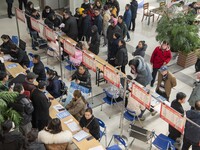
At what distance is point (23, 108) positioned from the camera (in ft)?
17.6

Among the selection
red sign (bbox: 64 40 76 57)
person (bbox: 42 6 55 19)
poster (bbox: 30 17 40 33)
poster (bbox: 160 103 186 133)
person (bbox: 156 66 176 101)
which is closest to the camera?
poster (bbox: 160 103 186 133)

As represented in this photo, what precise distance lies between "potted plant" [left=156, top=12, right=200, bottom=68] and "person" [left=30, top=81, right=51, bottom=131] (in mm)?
5229

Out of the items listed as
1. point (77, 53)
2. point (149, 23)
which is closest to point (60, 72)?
point (77, 53)

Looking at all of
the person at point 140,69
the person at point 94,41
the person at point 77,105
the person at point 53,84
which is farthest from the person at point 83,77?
the person at point 94,41

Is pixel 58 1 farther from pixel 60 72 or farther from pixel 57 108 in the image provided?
pixel 57 108

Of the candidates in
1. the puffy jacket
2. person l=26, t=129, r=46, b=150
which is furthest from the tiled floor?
person l=26, t=129, r=46, b=150

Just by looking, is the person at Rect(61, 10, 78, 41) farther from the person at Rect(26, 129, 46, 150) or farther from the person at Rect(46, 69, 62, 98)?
the person at Rect(26, 129, 46, 150)

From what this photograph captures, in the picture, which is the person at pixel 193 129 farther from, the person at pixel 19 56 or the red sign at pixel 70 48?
the person at pixel 19 56

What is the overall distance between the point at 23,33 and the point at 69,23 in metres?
3.13

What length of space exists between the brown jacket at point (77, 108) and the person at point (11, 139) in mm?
1740

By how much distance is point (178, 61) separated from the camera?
31.8ft

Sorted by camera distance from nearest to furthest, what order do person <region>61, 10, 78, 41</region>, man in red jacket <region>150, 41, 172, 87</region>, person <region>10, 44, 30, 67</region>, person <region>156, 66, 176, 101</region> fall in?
person <region>156, 66, 176, 101</region>
person <region>10, 44, 30, 67</region>
man in red jacket <region>150, 41, 172, 87</region>
person <region>61, 10, 78, 41</region>

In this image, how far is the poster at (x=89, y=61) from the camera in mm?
7013

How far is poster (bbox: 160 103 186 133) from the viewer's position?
5.11 metres
